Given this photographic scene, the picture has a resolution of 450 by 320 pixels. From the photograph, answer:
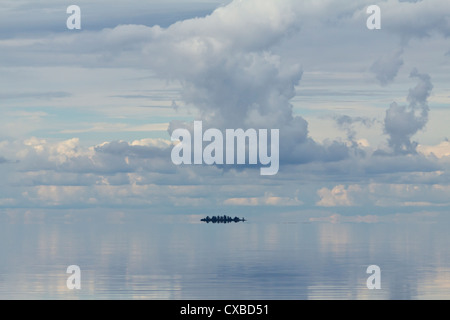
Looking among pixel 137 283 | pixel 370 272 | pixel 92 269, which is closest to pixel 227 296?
pixel 137 283

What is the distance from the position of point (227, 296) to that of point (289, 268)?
44188mm

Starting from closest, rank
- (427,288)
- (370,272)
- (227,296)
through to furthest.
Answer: (227,296) < (427,288) < (370,272)

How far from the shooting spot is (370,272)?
5231 inches
